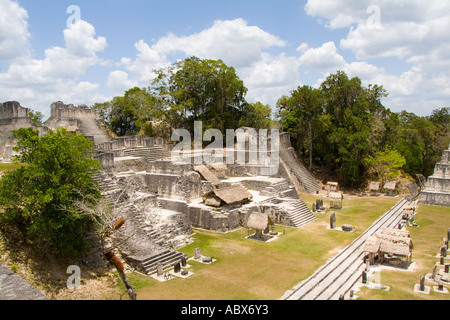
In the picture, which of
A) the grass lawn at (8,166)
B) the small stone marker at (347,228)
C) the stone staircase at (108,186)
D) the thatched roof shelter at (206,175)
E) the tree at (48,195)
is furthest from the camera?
the thatched roof shelter at (206,175)

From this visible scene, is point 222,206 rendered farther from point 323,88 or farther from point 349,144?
point 323,88

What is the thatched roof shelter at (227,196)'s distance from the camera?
1884 centimetres

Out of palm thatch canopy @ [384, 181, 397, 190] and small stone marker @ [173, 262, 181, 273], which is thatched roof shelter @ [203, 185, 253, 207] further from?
palm thatch canopy @ [384, 181, 397, 190]

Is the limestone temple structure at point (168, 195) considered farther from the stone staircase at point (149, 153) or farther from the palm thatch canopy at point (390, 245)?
the palm thatch canopy at point (390, 245)

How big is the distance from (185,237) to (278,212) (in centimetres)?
584

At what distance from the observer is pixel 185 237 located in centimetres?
1666

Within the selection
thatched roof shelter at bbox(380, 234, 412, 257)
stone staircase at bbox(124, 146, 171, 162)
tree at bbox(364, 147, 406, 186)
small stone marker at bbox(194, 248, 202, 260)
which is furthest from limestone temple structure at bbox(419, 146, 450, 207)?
stone staircase at bbox(124, 146, 171, 162)

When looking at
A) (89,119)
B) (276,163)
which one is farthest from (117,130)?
(276,163)

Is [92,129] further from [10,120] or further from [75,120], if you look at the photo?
[10,120]

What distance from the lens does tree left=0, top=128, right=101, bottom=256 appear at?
11.4m

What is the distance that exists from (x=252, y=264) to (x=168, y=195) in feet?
27.5

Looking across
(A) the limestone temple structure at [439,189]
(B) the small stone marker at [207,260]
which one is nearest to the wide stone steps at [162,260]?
(B) the small stone marker at [207,260]

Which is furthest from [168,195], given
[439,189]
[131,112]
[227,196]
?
[131,112]

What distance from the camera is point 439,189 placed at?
2505 centimetres
